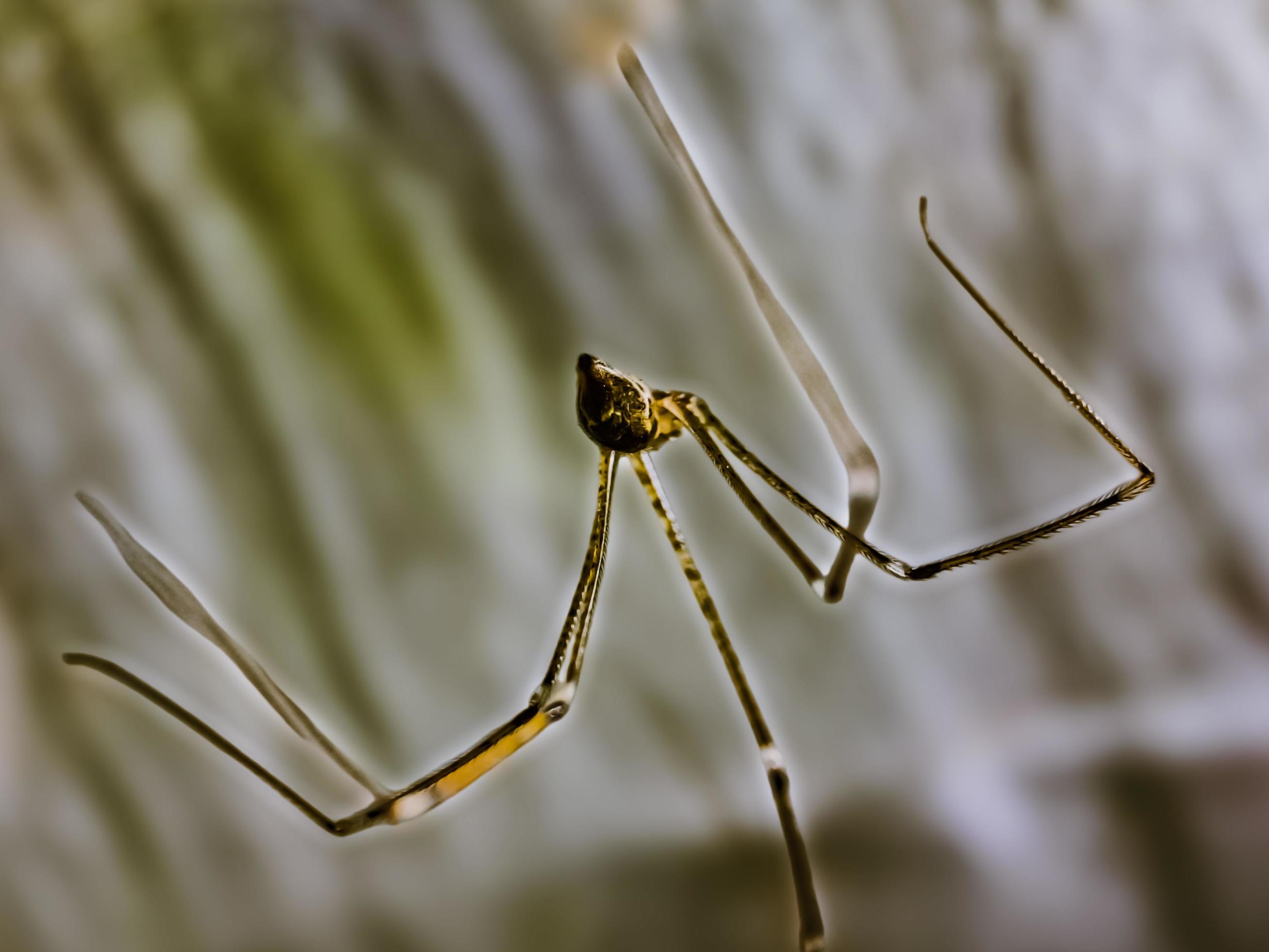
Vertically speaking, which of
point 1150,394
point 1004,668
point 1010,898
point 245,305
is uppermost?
point 245,305

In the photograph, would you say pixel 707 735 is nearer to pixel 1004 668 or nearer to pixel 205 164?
pixel 1004 668

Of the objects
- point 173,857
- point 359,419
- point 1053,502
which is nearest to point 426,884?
point 173,857

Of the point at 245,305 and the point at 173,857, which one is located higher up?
the point at 245,305

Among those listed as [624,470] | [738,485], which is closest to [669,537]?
[738,485]

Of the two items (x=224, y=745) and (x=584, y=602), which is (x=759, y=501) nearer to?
(x=584, y=602)

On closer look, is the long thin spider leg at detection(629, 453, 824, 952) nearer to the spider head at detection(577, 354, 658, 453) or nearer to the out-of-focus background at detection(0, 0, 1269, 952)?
the spider head at detection(577, 354, 658, 453)

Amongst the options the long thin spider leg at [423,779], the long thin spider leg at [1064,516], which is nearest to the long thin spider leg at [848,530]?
the long thin spider leg at [1064,516]

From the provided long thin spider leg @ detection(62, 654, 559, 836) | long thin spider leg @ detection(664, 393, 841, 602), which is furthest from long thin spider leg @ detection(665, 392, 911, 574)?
long thin spider leg @ detection(62, 654, 559, 836)

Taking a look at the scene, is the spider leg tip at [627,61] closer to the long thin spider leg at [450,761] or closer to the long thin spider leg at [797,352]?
the long thin spider leg at [797,352]
